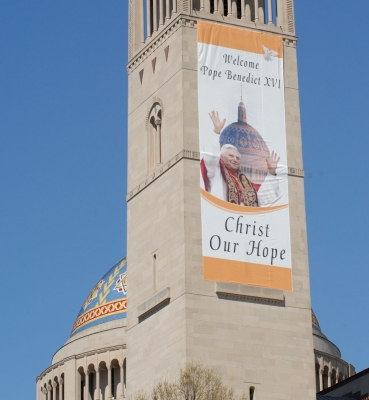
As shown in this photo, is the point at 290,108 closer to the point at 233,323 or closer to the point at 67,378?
the point at 233,323

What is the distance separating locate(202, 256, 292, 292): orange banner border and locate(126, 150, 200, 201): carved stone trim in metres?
3.89

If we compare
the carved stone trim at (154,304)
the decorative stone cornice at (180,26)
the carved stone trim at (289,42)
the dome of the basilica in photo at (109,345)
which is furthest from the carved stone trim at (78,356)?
the carved stone trim at (289,42)

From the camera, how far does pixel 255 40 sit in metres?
62.1

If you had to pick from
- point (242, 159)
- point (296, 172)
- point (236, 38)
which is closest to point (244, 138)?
point (242, 159)

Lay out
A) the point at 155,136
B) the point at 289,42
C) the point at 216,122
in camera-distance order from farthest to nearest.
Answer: the point at 289,42
the point at 155,136
the point at 216,122

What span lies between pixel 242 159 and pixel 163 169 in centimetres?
305

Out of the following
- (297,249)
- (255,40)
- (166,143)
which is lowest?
(297,249)

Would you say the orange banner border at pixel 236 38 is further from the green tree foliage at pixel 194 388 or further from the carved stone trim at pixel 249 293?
the green tree foliage at pixel 194 388

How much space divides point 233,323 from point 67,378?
117 feet

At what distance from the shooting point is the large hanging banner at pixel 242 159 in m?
58.9

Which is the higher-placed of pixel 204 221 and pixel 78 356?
pixel 78 356

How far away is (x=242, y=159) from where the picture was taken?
197ft

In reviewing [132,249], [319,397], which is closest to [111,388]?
[319,397]

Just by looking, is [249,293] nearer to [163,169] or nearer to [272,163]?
[272,163]
